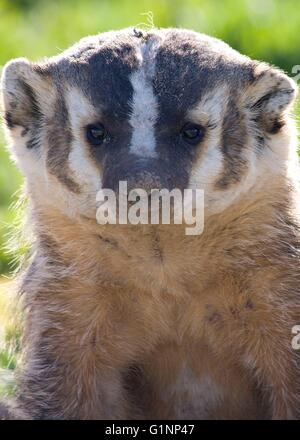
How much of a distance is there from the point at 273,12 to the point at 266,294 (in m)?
3.48

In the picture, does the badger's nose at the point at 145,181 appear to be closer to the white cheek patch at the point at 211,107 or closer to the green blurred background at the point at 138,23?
the white cheek patch at the point at 211,107

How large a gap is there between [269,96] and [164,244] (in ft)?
2.06

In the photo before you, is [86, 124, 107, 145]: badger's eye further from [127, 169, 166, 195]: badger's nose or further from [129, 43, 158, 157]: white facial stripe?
[127, 169, 166, 195]: badger's nose

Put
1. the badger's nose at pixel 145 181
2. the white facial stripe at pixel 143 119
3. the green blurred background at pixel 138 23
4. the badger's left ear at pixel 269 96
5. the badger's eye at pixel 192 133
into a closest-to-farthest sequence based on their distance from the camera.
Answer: the badger's nose at pixel 145 181 → the white facial stripe at pixel 143 119 → the badger's eye at pixel 192 133 → the badger's left ear at pixel 269 96 → the green blurred background at pixel 138 23

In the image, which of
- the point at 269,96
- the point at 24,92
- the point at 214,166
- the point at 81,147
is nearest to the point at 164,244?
the point at 214,166

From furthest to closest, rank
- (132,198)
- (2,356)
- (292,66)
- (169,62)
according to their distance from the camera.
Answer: (292,66) → (2,356) → (169,62) → (132,198)

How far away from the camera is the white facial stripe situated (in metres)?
4.38

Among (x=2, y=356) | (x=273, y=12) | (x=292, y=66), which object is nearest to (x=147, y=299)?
(x=2, y=356)

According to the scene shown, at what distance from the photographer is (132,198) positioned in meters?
4.27

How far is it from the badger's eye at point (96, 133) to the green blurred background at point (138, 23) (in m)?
2.31

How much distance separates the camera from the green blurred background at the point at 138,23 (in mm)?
7508

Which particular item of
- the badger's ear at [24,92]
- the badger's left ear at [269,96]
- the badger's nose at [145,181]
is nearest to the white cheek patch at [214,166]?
the badger's left ear at [269,96]

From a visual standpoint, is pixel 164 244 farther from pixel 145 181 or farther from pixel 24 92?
pixel 24 92

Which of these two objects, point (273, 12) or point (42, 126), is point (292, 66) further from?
point (42, 126)
